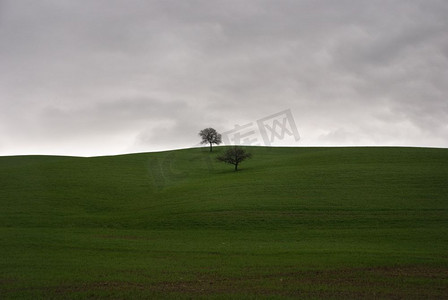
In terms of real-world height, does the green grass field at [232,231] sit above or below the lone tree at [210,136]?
below

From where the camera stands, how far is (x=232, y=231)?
26.8 metres

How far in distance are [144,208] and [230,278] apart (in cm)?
2479

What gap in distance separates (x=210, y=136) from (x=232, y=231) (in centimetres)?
5862

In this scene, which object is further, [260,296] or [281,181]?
[281,181]

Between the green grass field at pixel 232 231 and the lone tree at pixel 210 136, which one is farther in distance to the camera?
the lone tree at pixel 210 136

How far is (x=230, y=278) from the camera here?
1384 centimetres

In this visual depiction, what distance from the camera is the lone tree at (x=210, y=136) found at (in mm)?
84188

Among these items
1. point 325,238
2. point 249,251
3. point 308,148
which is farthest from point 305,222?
point 308,148

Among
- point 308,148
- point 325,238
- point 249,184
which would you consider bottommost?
point 325,238

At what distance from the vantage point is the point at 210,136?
8444 cm

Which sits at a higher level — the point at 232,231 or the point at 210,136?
the point at 210,136

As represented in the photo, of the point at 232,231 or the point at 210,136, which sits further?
the point at 210,136

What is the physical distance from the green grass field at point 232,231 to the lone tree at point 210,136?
82.6 feet

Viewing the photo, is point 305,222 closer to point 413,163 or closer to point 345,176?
point 345,176
